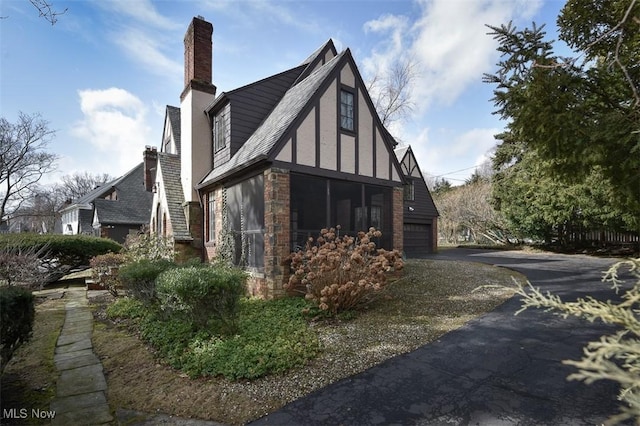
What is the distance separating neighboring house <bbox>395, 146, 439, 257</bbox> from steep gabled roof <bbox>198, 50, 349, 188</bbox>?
11.6m

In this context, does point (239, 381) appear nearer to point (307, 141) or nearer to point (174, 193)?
point (307, 141)

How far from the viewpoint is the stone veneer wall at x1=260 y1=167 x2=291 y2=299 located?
7.73 meters

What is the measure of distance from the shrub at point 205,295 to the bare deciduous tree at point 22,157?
836 inches

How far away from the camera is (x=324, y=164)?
880 centimetres

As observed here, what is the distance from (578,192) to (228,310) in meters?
19.9

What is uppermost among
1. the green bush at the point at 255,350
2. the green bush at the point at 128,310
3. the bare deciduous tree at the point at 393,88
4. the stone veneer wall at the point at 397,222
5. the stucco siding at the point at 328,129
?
the bare deciduous tree at the point at 393,88

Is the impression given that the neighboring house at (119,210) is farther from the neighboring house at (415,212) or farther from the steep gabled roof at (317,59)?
the neighboring house at (415,212)

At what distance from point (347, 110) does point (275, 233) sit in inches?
168

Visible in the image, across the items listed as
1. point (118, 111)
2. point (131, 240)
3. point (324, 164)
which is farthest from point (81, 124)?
point (324, 164)

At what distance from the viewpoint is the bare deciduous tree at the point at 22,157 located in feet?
63.0

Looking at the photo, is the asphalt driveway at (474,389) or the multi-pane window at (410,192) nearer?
the asphalt driveway at (474,389)

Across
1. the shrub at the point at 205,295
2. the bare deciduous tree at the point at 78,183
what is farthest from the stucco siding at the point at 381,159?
the bare deciduous tree at the point at 78,183

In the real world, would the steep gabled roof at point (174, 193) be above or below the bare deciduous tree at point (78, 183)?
below

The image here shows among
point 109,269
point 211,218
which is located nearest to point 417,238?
point 211,218
